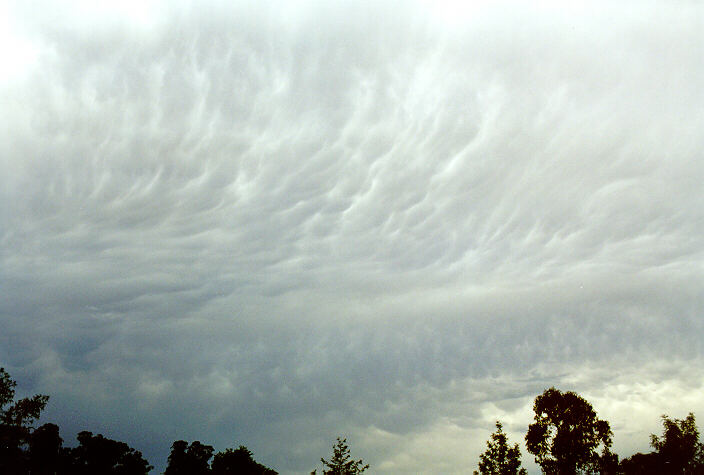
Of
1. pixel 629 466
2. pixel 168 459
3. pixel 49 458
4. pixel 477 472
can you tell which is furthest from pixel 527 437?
pixel 49 458

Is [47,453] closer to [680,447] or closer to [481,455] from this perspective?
[481,455]

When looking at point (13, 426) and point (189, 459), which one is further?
point (189, 459)

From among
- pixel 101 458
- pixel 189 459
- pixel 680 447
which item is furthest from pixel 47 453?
pixel 680 447

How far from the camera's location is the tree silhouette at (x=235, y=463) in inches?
3866

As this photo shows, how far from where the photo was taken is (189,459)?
101375 millimetres

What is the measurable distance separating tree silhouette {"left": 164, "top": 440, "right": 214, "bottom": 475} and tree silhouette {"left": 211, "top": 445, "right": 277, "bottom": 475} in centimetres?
232

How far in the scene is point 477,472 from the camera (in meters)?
74.9

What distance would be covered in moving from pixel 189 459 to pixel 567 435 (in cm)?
6901

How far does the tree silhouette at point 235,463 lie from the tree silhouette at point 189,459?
232 cm

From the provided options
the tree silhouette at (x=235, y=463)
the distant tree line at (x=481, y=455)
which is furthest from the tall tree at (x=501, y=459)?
the tree silhouette at (x=235, y=463)

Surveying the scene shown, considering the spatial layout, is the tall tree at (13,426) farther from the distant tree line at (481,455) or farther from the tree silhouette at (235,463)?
the tree silhouette at (235,463)

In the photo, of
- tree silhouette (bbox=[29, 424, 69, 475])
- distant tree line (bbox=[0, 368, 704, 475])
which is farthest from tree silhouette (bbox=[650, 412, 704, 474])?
tree silhouette (bbox=[29, 424, 69, 475])

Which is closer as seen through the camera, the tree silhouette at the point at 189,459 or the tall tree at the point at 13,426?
the tall tree at the point at 13,426

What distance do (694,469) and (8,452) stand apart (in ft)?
349
